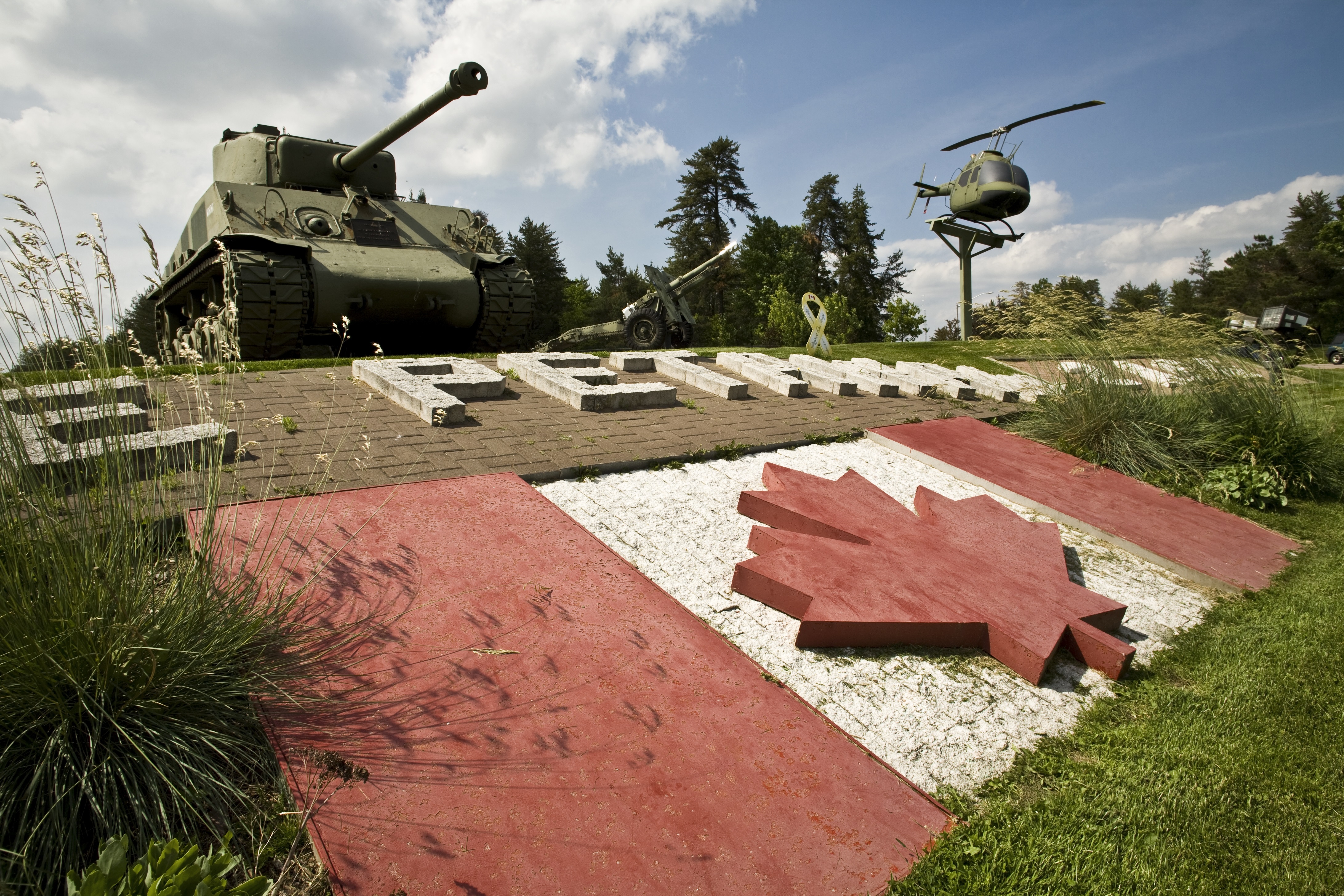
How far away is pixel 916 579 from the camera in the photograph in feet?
10.8

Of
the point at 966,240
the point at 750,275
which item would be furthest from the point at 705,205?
the point at 966,240

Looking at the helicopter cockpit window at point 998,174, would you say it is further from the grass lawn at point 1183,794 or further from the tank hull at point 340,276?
the grass lawn at point 1183,794

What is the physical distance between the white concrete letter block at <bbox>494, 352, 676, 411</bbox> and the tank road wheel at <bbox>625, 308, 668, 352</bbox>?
11.0 m

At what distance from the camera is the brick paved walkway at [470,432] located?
368cm

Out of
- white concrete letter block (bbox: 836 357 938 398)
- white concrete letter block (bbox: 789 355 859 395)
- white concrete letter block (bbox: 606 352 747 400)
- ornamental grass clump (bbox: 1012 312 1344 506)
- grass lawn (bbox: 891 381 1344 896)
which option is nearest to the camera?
grass lawn (bbox: 891 381 1344 896)

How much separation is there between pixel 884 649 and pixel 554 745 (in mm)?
1479

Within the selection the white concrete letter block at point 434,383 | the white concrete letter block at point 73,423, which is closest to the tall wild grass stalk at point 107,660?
the white concrete letter block at point 73,423

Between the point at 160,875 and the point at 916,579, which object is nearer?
the point at 160,875

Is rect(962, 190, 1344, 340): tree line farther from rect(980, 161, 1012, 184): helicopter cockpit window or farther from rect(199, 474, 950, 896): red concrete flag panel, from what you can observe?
rect(199, 474, 950, 896): red concrete flag panel

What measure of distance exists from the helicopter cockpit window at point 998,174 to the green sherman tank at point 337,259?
13.6 meters

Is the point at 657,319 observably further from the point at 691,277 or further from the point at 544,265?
the point at 544,265

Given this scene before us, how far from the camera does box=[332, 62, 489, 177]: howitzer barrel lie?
22.8 feet

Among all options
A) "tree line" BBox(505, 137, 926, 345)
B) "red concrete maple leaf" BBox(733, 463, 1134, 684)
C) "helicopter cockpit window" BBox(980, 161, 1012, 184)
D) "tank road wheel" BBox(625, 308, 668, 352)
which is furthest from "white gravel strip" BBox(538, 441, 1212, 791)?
"tree line" BBox(505, 137, 926, 345)

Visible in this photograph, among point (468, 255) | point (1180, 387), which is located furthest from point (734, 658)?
point (468, 255)
